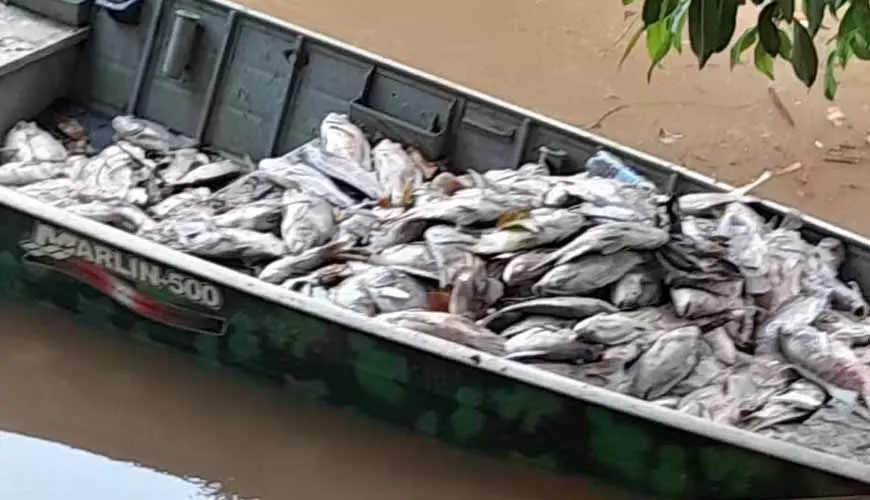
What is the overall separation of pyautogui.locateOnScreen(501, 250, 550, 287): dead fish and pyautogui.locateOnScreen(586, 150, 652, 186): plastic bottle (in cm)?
44

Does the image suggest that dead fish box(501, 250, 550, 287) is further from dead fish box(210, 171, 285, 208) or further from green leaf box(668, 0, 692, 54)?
green leaf box(668, 0, 692, 54)

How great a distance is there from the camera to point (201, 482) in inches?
134

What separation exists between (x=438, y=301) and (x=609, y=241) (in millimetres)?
426

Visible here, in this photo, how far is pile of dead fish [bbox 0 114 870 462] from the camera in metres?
3.20

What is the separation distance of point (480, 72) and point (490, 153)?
143 centimetres

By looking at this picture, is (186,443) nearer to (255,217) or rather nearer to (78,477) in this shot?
(78,477)

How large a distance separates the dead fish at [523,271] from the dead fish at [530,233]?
0.15 feet

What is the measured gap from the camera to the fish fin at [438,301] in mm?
3336

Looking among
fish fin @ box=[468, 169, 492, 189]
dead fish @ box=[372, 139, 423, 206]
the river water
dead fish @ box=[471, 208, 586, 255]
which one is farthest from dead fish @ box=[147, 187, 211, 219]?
dead fish @ box=[471, 208, 586, 255]

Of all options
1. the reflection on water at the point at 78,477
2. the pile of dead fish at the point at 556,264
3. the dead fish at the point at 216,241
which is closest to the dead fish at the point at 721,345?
the pile of dead fish at the point at 556,264

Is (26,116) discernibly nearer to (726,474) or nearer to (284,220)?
(284,220)

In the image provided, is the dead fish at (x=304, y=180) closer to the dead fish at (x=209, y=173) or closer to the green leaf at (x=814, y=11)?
the dead fish at (x=209, y=173)

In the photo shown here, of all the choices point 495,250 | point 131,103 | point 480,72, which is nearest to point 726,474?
point 495,250

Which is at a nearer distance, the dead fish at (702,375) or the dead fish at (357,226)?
the dead fish at (702,375)
